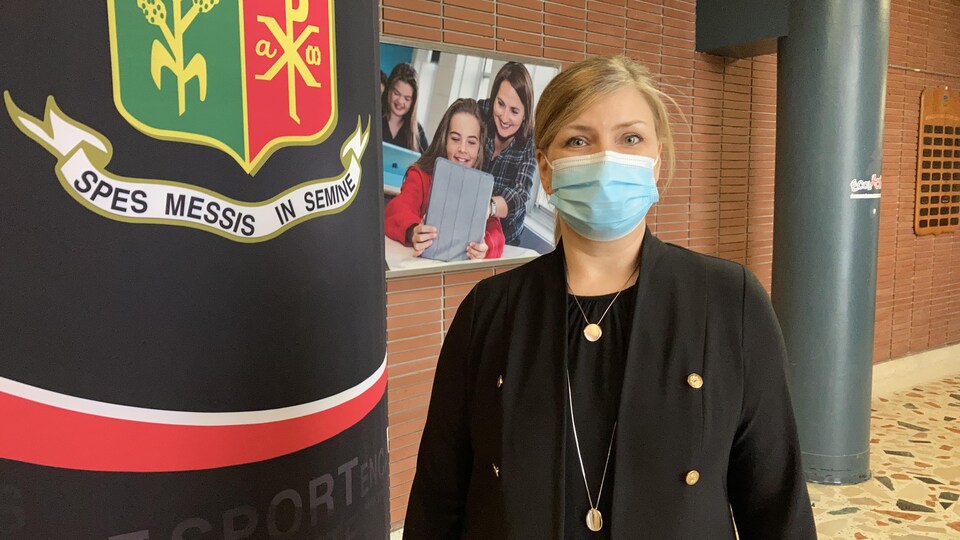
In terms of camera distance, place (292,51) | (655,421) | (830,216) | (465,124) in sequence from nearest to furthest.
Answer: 1. (292,51)
2. (655,421)
3. (465,124)
4. (830,216)

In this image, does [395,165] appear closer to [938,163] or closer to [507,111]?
[507,111]

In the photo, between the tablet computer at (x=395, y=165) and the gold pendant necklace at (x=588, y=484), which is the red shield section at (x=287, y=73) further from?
the tablet computer at (x=395, y=165)

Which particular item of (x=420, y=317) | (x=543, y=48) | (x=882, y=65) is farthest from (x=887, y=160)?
(x=420, y=317)

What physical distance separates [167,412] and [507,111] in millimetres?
2888

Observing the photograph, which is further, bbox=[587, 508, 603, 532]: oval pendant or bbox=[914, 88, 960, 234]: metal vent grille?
bbox=[914, 88, 960, 234]: metal vent grille

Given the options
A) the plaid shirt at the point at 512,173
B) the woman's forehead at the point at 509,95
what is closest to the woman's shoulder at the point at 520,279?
the plaid shirt at the point at 512,173

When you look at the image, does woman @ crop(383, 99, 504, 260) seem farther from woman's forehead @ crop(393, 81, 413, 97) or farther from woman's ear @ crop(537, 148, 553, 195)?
woman's ear @ crop(537, 148, 553, 195)

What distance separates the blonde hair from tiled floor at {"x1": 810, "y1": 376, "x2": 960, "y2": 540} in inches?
118

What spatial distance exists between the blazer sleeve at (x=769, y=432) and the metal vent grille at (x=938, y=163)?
590cm

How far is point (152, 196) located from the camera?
31.2 inches

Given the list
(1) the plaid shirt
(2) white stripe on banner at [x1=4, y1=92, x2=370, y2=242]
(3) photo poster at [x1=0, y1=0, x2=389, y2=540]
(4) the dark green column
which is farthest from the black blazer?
(4) the dark green column

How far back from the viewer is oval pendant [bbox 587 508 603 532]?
118cm

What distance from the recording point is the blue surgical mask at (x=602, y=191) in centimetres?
129

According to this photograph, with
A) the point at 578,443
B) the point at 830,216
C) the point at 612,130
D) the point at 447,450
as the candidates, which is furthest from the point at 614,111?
the point at 830,216
